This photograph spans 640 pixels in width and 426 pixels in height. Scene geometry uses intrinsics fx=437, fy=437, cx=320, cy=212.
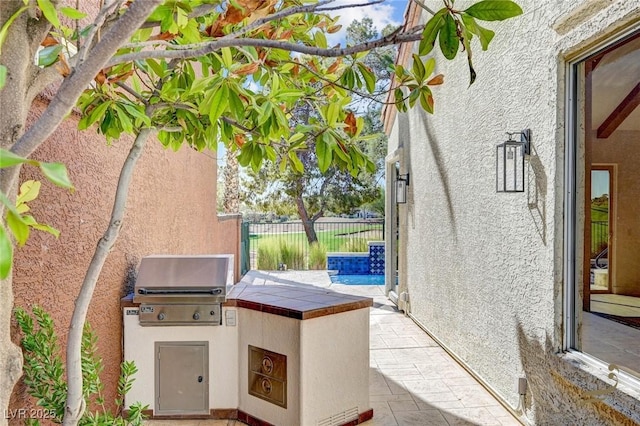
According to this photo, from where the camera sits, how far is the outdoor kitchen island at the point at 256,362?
3.97 m

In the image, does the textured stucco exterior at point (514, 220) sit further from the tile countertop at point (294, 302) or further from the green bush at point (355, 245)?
the green bush at point (355, 245)

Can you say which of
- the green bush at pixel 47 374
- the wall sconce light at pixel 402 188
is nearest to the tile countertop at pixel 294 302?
the green bush at pixel 47 374

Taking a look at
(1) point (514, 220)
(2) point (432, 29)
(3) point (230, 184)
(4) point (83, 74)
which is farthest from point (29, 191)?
(3) point (230, 184)

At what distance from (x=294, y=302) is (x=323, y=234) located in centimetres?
1712

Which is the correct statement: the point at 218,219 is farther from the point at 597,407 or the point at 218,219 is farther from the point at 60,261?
the point at 597,407

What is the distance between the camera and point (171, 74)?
8.32 feet

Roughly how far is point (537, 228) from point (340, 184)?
54.6ft

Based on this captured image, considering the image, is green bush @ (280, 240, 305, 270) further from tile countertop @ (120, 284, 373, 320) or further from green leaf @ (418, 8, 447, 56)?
green leaf @ (418, 8, 447, 56)

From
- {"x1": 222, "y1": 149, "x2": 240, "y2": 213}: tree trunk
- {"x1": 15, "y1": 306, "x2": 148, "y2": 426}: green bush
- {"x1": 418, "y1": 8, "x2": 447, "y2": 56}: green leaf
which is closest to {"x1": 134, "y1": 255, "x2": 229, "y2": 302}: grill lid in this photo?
{"x1": 15, "y1": 306, "x2": 148, "y2": 426}: green bush

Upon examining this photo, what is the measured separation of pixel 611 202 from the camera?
21.9 feet

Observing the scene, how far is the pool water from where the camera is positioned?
1301 cm

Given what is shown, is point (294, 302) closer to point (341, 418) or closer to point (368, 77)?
point (341, 418)

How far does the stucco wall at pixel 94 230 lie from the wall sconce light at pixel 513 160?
372cm

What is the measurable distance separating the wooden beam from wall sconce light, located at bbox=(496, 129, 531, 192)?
2336mm
